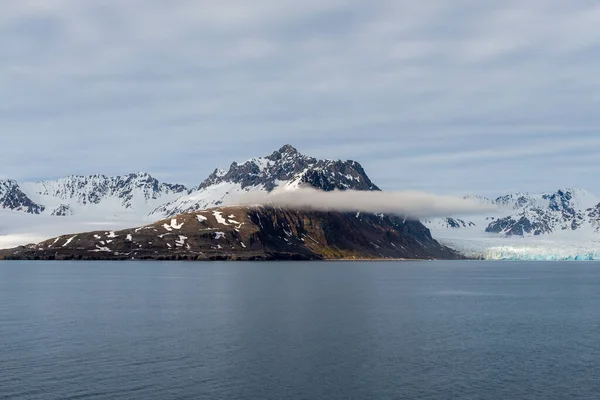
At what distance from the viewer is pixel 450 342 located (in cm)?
8875

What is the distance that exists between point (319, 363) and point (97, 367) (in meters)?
24.6

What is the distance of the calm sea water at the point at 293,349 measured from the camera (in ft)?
205

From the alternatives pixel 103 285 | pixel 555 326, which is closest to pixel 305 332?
pixel 555 326

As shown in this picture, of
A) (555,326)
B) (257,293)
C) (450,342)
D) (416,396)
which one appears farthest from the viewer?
(257,293)

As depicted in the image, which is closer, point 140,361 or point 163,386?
point 163,386

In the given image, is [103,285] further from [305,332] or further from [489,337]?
[489,337]

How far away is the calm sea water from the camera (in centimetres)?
6244

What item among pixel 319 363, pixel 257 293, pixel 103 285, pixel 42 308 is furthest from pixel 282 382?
pixel 103 285

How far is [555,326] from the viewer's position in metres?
107

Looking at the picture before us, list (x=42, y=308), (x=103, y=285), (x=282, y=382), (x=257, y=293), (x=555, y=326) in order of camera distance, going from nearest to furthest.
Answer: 1. (x=282, y=382)
2. (x=555, y=326)
3. (x=42, y=308)
4. (x=257, y=293)
5. (x=103, y=285)

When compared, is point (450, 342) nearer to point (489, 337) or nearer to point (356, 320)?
point (489, 337)

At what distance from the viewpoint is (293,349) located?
82125 millimetres

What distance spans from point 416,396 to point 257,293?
108 meters

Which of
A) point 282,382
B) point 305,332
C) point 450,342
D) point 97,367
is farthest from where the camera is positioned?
point 305,332
